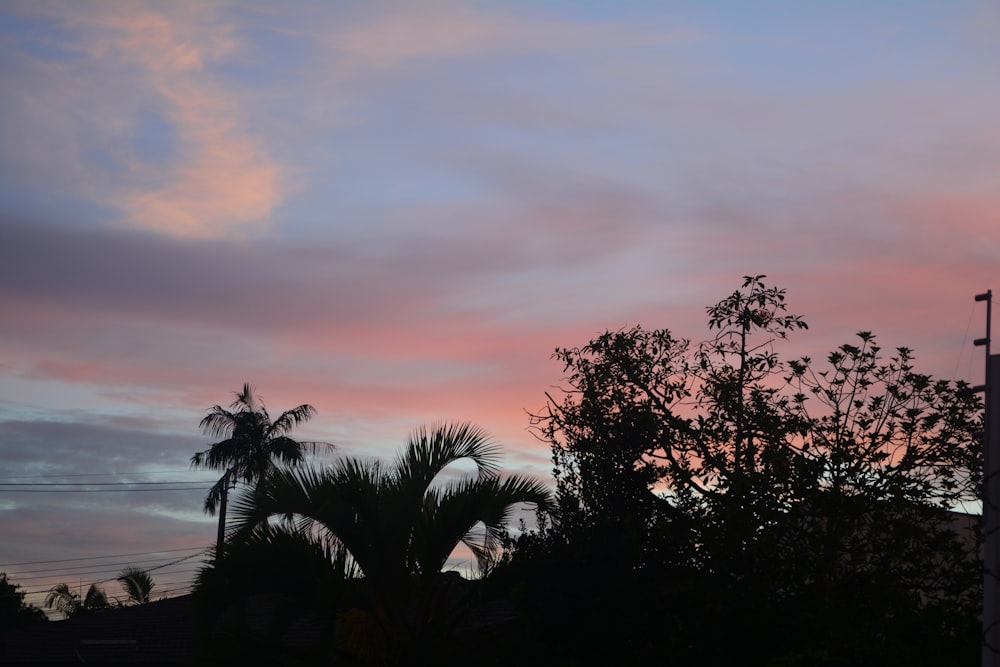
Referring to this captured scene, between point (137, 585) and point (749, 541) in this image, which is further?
point (137, 585)

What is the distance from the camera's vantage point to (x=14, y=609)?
6875 cm

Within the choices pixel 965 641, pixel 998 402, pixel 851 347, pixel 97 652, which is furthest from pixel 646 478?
pixel 97 652

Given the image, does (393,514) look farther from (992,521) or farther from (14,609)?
(14,609)

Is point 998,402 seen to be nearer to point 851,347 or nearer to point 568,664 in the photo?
point 568,664

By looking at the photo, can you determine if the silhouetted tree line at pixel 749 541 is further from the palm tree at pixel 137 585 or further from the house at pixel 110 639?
the palm tree at pixel 137 585

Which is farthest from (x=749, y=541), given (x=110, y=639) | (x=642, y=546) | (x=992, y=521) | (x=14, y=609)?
(x=14, y=609)

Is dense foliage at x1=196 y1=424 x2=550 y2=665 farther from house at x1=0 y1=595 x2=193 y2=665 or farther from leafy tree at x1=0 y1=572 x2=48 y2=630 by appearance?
leafy tree at x1=0 y1=572 x2=48 y2=630

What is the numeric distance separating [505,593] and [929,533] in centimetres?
497

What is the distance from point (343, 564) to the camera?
13.1 meters

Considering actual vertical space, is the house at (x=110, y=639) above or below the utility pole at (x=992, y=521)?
below

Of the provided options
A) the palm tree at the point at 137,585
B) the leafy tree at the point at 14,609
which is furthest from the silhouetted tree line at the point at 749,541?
the leafy tree at the point at 14,609

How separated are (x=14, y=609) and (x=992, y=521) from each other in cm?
7427

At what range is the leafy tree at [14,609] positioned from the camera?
213 ft

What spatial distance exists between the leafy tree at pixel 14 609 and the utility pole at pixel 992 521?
6744 cm
